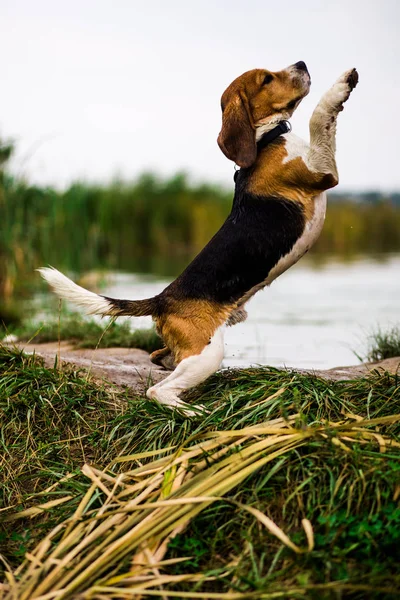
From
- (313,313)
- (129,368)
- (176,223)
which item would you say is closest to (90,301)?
(129,368)

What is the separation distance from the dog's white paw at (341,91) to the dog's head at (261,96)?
0.36 metres

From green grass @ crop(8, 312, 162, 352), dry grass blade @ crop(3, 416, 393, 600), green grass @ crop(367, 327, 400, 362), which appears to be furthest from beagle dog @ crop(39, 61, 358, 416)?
green grass @ crop(367, 327, 400, 362)

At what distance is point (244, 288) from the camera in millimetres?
4812

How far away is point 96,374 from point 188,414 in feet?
4.05

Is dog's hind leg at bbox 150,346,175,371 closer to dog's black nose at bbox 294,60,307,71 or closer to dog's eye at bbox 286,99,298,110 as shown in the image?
dog's eye at bbox 286,99,298,110

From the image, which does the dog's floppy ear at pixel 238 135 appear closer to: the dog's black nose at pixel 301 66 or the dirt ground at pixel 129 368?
the dog's black nose at pixel 301 66

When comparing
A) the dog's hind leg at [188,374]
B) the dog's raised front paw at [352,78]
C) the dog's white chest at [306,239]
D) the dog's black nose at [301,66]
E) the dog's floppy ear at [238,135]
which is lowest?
the dog's hind leg at [188,374]

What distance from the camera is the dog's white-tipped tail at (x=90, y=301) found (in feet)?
15.8

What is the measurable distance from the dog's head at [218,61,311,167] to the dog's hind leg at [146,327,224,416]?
4.25 feet

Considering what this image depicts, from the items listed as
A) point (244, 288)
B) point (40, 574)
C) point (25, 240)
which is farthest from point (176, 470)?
point (25, 240)

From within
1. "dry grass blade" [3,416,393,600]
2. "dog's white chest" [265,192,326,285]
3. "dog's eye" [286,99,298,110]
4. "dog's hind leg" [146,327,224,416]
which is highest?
"dog's eye" [286,99,298,110]

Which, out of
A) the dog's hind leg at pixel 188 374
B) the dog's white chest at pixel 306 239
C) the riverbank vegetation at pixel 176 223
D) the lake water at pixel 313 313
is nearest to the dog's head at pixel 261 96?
the dog's white chest at pixel 306 239

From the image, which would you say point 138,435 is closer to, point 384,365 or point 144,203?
point 384,365

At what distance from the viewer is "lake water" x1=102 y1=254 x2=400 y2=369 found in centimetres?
812
